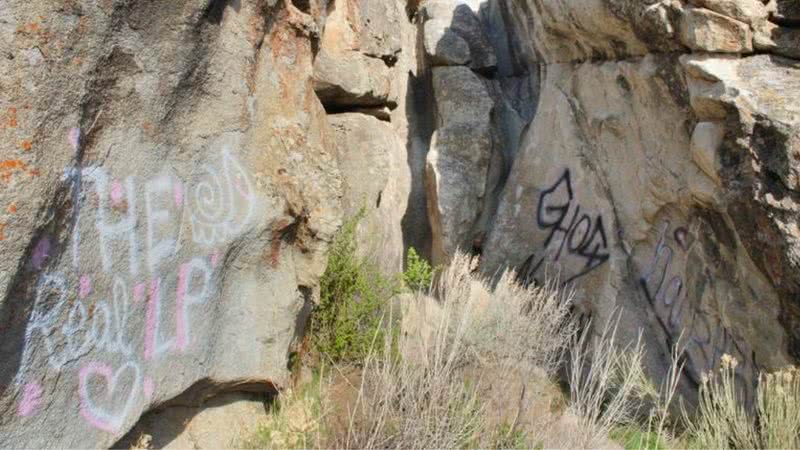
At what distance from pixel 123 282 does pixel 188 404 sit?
797 mm

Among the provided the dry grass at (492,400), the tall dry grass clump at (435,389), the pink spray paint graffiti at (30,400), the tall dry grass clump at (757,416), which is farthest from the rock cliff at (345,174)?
the tall dry grass clump at (435,389)

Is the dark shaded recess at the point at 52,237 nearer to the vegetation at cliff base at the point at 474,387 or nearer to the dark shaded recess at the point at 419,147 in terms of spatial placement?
the vegetation at cliff base at the point at 474,387

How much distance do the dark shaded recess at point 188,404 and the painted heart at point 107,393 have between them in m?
0.14

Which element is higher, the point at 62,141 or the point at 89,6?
the point at 89,6

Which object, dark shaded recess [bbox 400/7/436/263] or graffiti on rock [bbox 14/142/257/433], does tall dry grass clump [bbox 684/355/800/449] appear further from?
dark shaded recess [bbox 400/7/436/263]

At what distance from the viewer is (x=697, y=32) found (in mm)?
4543

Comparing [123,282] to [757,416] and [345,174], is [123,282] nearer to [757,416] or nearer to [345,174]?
[345,174]

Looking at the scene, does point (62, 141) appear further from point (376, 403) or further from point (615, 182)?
point (615, 182)

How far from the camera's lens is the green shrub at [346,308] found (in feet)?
16.0

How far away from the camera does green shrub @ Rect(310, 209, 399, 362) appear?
488cm

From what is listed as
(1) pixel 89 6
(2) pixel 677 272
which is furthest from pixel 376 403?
(2) pixel 677 272

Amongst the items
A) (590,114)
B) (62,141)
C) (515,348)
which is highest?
(62,141)

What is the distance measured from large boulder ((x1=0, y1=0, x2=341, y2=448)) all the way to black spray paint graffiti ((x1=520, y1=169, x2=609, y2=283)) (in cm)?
207

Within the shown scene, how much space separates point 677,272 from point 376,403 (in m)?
2.48
